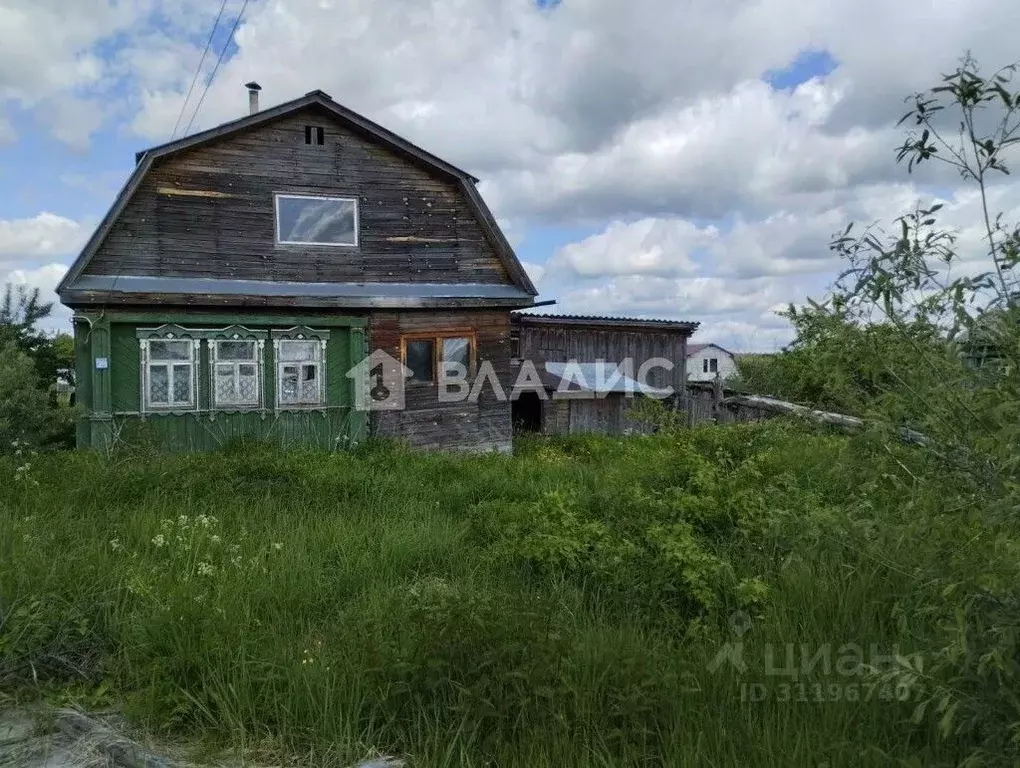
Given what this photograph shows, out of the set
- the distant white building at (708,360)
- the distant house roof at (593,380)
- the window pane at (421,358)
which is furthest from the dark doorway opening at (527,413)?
the distant white building at (708,360)

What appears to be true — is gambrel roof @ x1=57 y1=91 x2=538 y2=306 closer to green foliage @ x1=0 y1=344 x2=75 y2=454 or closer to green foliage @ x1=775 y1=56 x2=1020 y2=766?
green foliage @ x1=0 y1=344 x2=75 y2=454

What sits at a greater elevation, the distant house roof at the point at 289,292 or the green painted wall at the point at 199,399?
the distant house roof at the point at 289,292

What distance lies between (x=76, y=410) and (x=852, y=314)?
10553 mm

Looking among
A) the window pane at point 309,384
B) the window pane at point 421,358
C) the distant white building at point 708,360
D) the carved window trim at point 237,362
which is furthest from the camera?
the distant white building at point 708,360

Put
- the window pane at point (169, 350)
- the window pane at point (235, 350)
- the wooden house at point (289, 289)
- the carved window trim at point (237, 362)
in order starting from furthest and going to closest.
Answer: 1. the window pane at point (235, 350)
2. the carved window trim at point (237, 362)
3. the window pane at point (169, 350)
4. the wooden house at point (289, 289)

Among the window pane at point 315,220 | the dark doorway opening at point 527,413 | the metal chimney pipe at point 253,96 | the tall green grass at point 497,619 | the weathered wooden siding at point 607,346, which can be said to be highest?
the metal chimney pipe at point 253,96

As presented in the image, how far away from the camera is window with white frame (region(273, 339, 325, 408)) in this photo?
12.4 metres

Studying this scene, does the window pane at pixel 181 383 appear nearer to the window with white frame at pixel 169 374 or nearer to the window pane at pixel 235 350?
the window with white frame at pixel 169 374

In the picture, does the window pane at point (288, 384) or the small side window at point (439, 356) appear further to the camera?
the small side window at point (439, 356)

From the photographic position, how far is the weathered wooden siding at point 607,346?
55.8ft

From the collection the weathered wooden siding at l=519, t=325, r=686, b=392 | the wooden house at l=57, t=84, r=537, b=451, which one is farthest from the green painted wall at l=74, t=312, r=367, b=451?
the weathered wooden siding at l=519, t=325, r=686, b=392

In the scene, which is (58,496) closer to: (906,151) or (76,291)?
(76,291)

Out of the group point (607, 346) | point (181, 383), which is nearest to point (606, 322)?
point (607, 346)

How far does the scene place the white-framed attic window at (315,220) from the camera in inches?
499
